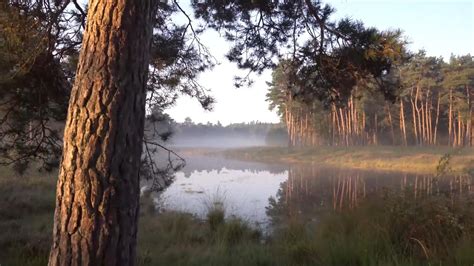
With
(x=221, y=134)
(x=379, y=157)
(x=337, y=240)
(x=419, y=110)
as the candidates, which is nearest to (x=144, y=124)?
(x=337, y=240)

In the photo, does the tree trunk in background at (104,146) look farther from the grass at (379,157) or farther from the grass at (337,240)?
the grass at (379,157)

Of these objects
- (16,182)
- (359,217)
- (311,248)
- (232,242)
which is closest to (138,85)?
(311,248)

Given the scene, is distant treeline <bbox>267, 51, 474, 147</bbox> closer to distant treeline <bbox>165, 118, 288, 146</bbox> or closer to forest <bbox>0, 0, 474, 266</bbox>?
forest <bbox>0, 0, 474, 266</bbox>

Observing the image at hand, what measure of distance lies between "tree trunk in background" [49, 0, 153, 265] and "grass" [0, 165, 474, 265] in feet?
7.99

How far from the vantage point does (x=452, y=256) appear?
12.9ft

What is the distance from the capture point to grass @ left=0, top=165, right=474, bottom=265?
14.3ft

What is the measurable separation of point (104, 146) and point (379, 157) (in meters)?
35.2

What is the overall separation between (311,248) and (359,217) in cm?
133

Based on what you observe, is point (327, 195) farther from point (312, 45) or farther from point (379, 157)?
point (379, 157)

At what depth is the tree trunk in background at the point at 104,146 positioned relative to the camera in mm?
2195

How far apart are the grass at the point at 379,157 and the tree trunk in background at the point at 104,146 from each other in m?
24.4

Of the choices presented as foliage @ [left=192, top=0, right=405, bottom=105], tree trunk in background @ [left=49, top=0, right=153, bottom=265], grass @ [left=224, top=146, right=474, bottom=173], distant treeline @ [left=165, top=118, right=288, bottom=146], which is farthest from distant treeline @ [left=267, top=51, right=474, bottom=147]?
distant treeline @ [left=165, top=118, right=288, bottom=146]

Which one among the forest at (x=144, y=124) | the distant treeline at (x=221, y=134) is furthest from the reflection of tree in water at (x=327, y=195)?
the distant treeline at (x=221, y=134)

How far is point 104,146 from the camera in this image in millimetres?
2234
